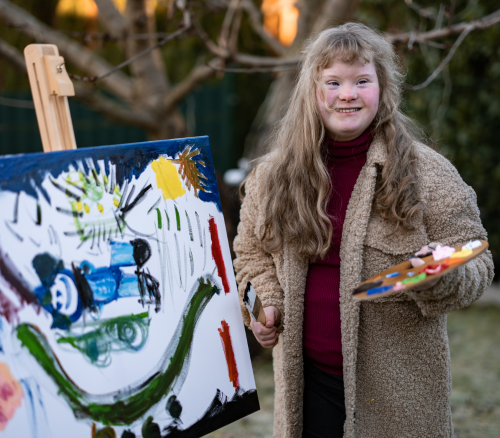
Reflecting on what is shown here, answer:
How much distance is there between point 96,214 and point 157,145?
0.89 feet

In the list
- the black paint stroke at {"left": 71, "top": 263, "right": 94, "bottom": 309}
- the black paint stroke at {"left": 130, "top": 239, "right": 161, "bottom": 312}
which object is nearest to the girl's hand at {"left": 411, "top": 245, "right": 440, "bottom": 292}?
the black paint stroke at {"left": 130, "top": 239, "right": 161, "bottom": 312}

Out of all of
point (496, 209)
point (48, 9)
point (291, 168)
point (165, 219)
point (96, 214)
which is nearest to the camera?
point (96, 214)

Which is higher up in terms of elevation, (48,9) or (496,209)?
(48,9)

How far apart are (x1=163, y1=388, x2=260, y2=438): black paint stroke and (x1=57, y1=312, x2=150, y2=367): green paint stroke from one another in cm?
24

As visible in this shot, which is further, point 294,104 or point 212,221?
point 294,104

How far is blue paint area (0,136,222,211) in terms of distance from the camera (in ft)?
3.79

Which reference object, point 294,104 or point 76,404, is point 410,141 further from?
point 76,404

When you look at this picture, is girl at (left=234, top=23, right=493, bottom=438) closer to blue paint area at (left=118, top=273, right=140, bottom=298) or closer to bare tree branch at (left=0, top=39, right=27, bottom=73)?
blue paint area at (left=118, top=273, right=140, bottom=298)

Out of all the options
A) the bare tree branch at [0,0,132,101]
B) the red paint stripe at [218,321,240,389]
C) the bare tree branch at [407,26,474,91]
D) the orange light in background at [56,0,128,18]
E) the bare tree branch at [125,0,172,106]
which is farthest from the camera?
the orange light in background at [56,0,128,18]

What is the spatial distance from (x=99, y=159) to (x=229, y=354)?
64 cm

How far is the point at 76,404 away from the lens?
3.85 ft

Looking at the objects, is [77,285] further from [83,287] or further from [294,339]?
[294,339]

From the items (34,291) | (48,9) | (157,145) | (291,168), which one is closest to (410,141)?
(291,168)

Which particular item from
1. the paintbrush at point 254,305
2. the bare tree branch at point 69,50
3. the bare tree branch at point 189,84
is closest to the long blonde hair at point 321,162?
the paintbrush at point 254,305
